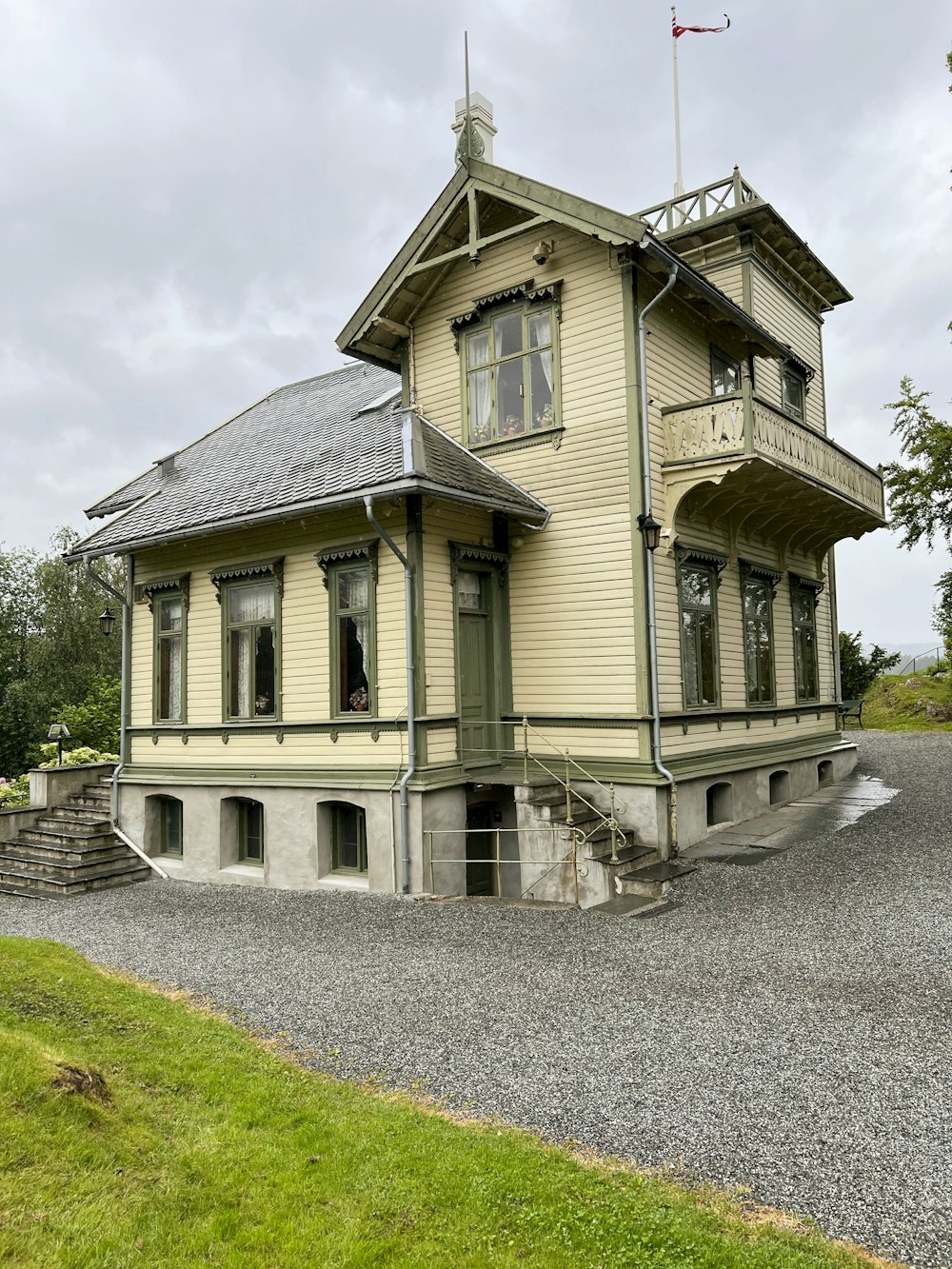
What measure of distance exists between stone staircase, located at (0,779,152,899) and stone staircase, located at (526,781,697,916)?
23.5 feet

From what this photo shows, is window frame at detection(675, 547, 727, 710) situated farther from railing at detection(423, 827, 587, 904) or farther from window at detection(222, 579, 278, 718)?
window at detection(222, 579, 278, 718)

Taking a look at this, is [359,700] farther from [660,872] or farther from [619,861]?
[660,872]

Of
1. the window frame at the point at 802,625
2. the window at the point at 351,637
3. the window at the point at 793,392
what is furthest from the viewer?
the window frame at the point at 802,625

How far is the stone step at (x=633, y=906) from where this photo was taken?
31.2 ft

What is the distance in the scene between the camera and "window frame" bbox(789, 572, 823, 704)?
1688 centimetres

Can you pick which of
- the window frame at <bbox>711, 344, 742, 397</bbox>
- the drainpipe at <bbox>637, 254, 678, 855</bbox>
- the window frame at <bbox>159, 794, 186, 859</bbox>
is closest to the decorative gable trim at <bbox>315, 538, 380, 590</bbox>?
the drainpipe at <bbox>637, 254, 678, 855</bbox>

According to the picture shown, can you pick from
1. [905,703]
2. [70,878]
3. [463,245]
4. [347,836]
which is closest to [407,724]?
[347,836]

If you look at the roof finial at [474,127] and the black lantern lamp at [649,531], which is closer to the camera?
the black lantern lamp at [649,531]

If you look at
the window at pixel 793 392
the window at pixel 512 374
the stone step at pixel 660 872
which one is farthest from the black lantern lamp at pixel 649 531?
the window at pixel 793 392

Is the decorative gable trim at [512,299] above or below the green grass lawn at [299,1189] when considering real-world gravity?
above

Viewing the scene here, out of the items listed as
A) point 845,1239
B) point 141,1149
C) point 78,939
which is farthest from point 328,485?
point 845,1239

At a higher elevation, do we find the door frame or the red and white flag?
the red and white flag

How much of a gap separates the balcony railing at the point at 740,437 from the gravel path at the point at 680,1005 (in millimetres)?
5535

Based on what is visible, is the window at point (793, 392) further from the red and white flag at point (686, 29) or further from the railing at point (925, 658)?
the railing at point (925, 658)
